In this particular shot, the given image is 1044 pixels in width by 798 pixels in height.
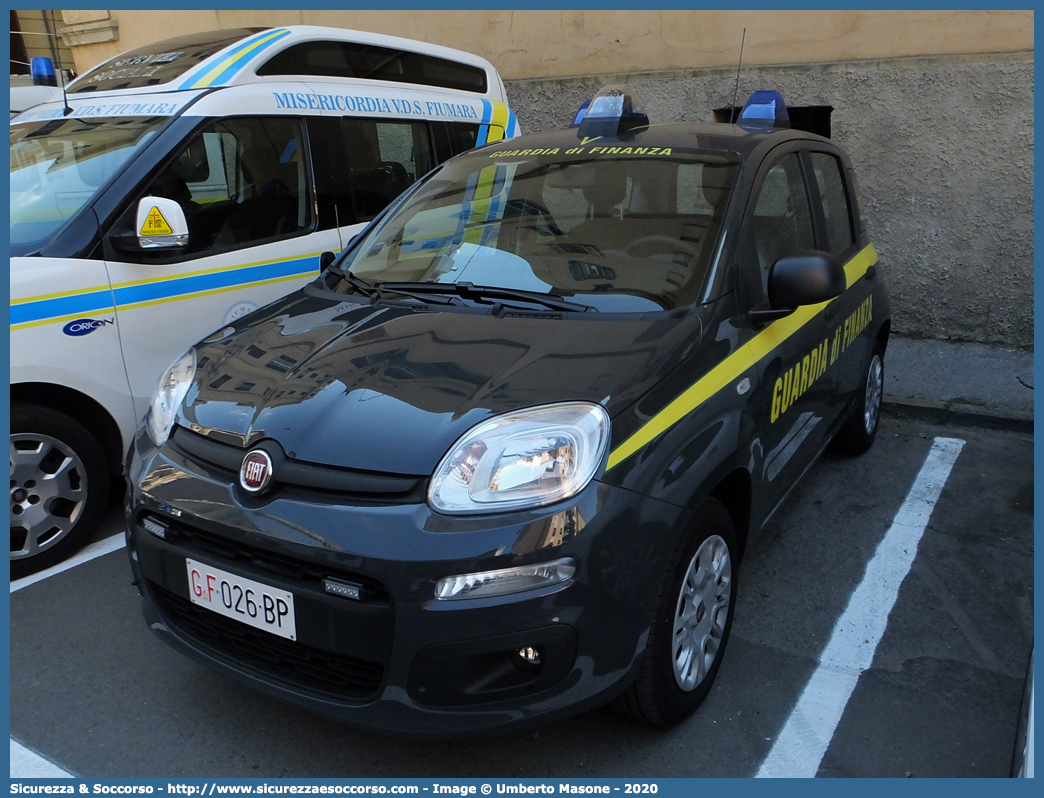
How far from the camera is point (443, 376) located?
243 cm

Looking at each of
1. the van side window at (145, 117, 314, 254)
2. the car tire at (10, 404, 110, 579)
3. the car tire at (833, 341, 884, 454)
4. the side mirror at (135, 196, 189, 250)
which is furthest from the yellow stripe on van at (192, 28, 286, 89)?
the car tire at (833, 341, 884, 454)

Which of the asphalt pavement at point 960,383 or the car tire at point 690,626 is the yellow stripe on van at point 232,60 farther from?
the asphalt pavement at point 960,383

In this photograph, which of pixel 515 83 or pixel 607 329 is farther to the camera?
pixel 515 83

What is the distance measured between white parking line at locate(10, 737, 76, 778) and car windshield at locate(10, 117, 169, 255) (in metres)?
1.93

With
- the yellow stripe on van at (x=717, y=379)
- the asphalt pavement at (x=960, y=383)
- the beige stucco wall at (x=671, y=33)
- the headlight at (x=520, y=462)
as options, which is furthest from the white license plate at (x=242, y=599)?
the beige stucco wall at (x=671, y=33)

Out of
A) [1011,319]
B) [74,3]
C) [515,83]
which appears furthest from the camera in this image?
[74,3]

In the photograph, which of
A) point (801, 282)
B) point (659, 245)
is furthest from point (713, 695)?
point (659, 245)

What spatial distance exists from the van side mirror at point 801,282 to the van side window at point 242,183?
2463mm

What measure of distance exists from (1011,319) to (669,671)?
5081 millimetres

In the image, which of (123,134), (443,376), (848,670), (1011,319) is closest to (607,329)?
(443,376)

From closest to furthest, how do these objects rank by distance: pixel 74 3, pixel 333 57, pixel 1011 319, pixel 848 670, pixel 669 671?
pixel 669 671
pixel 848 670
pixel 333 57
pixel 1011 319
pixel 74 3

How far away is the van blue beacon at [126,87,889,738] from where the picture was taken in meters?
2.10

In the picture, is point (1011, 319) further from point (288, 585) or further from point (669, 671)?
point (288, 585)

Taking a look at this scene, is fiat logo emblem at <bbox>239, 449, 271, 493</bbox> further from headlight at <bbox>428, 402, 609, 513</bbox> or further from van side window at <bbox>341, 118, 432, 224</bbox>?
van side window at <bbox>341, 118, 432, 224</bbox>
